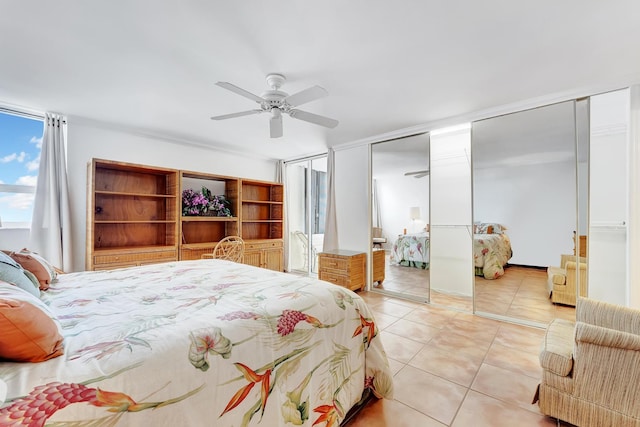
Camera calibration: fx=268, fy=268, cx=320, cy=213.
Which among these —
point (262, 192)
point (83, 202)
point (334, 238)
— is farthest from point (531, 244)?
point (83, 202)

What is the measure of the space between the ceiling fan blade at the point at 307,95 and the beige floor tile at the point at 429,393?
2.21m

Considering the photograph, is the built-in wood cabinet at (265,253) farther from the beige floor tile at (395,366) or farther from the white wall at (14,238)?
the beige floor tile at (395,366)

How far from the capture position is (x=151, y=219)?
3957 millimetres

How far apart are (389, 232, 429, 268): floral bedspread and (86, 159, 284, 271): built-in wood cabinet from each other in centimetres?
223

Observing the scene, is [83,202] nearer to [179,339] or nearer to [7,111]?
[7,111]

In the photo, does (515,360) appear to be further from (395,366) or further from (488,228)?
(488,228)

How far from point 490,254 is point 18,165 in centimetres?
573

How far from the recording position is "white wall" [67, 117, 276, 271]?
132 inches

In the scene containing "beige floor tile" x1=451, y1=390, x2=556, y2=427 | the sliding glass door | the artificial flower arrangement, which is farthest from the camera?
the sliding glass door

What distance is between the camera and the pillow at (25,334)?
31.1 inches

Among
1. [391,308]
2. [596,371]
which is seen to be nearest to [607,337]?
[596,371]

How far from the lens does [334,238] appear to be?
4.73 meters

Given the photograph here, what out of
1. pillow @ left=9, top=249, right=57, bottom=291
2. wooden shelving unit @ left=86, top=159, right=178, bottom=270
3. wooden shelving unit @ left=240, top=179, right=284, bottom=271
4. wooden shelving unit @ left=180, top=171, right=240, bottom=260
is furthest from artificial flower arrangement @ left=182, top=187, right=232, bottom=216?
pillow @ left=9, top=249, right=57, bottom=291

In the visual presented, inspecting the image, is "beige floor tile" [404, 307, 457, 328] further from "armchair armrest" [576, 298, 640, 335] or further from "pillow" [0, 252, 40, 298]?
"pillow" [0, 252, 40, 298]
